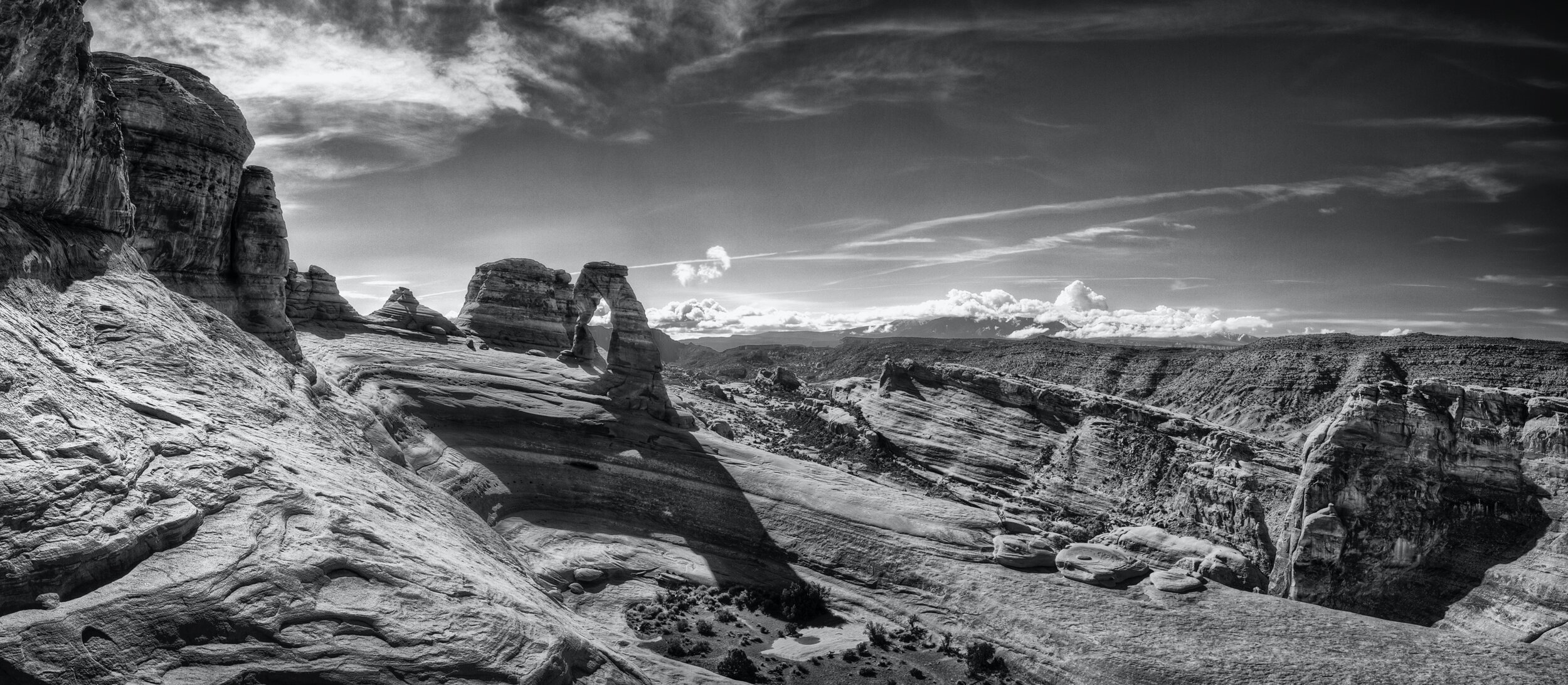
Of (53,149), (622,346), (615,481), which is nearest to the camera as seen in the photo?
(53,149)

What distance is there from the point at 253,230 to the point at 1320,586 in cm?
4973

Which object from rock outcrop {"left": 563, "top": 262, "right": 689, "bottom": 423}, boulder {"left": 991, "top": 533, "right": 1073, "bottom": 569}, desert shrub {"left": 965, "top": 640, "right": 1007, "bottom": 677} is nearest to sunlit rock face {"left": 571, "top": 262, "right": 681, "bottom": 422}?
rock outcrop {"left": 563, "top": 262, "right": 689, "bottom": 423}

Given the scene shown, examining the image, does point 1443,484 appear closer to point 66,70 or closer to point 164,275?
point 66,70

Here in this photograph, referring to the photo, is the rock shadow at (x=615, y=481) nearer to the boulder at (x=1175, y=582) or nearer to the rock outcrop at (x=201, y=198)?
the rock outcrop at (x=201, y=198)

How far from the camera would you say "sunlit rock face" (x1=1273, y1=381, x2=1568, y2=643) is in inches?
1129

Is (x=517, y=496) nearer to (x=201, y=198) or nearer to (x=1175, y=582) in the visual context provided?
(x=201, y=198)

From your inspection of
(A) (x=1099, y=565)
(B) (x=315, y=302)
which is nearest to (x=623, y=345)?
(B) (x=315, y=302)

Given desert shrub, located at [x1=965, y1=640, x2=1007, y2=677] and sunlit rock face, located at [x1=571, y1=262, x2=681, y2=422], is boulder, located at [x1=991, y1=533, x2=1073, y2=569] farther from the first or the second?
sunlit rock face, located at [x1=571, y1=262, x2=681, y2=422]

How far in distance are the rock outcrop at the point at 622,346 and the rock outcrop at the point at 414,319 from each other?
8008 mm

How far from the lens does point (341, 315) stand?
1620 inches

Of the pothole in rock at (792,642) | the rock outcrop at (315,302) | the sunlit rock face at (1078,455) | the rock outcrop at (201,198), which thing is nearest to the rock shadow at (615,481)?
the pothole in rock at (792,642)

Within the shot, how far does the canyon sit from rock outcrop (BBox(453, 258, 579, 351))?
0.95 feet

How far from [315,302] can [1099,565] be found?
45.4 metres

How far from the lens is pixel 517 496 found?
33531 millimetres
